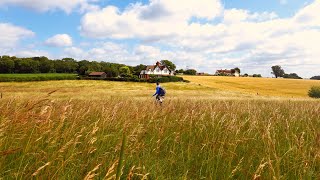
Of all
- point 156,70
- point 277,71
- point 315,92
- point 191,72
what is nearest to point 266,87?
point 315,92

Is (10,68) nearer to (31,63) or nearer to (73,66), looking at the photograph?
(31,63)

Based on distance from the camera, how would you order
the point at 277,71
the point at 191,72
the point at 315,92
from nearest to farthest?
the point at 315,92 < the point at 191,72 < the point at 277,71

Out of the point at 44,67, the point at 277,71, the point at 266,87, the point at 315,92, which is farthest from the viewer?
the point at 277,71

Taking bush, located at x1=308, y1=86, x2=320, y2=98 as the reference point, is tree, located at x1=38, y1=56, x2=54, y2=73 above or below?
above

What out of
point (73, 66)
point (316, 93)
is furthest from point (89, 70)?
point (316, 93)

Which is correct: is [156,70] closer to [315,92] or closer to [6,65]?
[6,65]

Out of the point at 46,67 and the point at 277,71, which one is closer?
the point at 46,67

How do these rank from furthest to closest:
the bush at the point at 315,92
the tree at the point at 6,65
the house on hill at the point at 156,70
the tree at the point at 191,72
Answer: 1. the tree at the point at 191,72
2. the house on hill at the point at 156,70
3. the tree at the point at 6,65
4. the bush at the point at 315,92

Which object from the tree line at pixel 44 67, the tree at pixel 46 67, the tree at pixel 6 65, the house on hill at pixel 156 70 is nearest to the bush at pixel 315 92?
the tree line at pixel 44 67

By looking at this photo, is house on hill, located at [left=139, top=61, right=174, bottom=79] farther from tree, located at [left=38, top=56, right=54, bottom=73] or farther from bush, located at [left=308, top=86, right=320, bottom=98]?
bush, located at [left=308, top=86, right=320, bottom=98]

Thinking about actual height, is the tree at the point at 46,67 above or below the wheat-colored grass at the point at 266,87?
above

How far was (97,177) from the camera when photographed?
2799 millimetres

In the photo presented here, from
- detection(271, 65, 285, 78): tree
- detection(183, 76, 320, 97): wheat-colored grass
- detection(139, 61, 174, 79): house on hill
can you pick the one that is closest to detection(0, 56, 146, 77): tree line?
detection(139, 61, 174, 79): house on hill

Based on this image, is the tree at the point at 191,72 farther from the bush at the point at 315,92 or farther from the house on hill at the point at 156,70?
the bush at the point at 315,92
